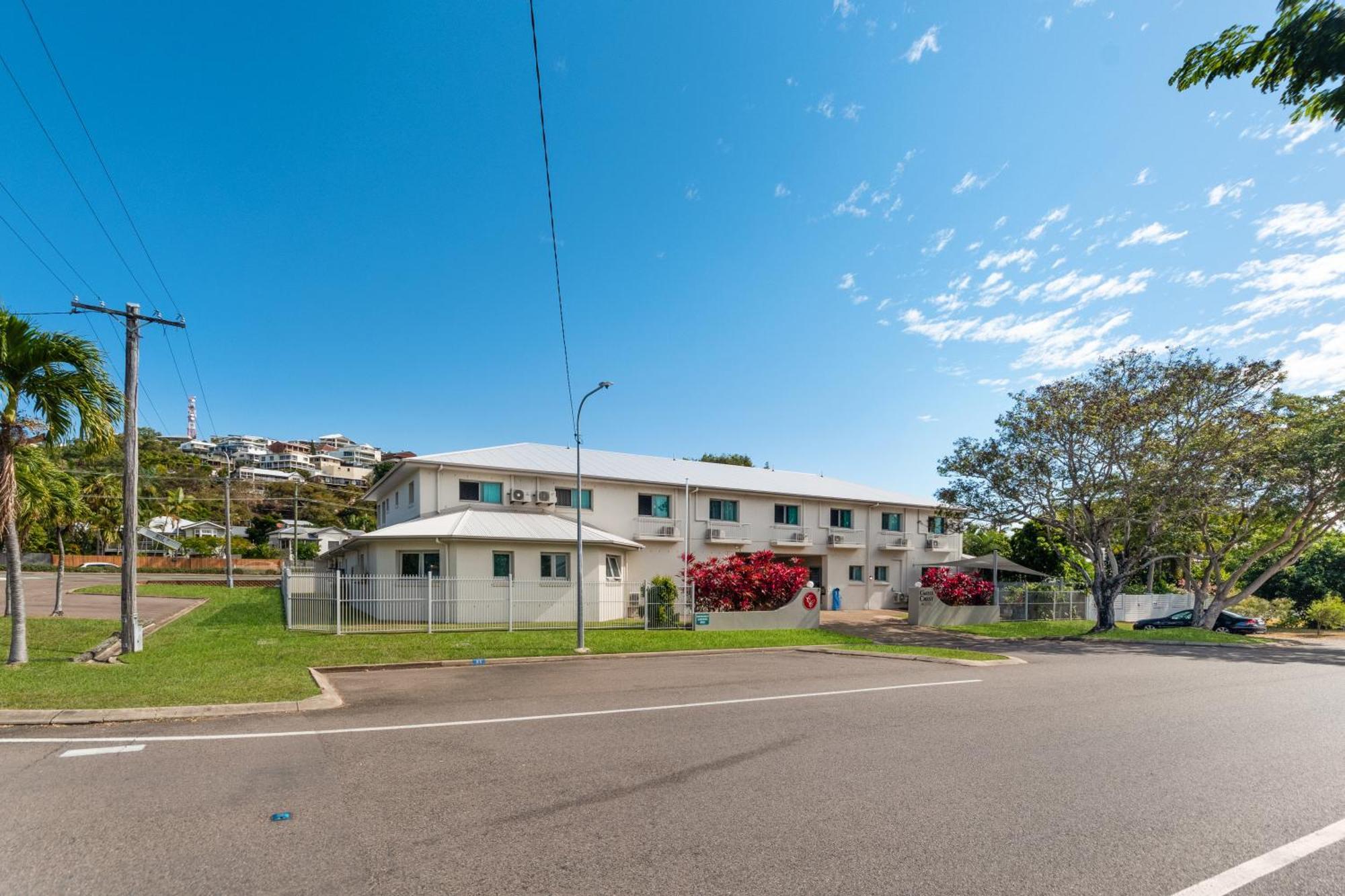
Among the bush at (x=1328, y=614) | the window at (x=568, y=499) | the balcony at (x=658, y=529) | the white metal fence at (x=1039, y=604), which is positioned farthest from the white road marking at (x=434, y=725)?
the bush at (x=1328, y=614)

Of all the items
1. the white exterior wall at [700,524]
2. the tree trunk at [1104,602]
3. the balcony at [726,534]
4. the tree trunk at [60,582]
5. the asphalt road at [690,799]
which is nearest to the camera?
the asphalt road at [690,799]

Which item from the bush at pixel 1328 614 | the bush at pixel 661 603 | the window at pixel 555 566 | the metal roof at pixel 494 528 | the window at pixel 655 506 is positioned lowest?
the bush at pixel 1328 614

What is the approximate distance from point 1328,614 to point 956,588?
18473mm

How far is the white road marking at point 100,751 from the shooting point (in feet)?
22.4

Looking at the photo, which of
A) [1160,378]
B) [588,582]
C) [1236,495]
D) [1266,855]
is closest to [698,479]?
[588,582]

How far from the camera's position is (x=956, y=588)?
98.7ft

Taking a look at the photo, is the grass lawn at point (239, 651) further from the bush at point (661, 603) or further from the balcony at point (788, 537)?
the balcony at point (788, 537)

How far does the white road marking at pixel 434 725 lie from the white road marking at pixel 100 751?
0.80ft

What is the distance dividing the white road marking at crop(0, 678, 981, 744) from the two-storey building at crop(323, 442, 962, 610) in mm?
14177

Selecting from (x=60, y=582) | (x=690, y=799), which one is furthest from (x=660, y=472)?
(x=690, y=799)

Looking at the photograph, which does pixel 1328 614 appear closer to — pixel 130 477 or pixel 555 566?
pixel 555 566

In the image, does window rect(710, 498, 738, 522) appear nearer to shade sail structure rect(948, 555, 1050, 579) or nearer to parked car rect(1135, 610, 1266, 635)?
shade sail structure rect(948, 555, 1050, 579)

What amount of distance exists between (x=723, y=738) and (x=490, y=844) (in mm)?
3688

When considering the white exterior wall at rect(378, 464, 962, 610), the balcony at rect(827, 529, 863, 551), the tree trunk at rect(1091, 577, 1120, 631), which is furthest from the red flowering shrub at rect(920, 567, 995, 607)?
the balcony at rect(827, 529, 863, 551)
